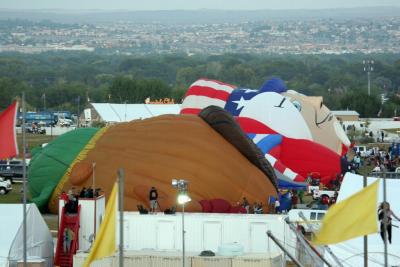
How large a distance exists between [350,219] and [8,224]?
9957 millimetres

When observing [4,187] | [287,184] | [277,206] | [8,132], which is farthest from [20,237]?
[4,187]

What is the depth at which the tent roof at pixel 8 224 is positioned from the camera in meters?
22.2

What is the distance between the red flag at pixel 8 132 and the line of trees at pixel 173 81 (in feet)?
240

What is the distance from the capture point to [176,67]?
18812 centimetres

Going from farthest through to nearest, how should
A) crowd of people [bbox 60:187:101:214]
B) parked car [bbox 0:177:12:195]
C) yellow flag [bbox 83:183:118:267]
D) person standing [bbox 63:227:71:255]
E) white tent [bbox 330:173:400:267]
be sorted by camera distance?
parked car [bbox 0:177:12:195] < crowd of people [bbox 60:187:101:214] < person standing [bbox 63:227:71:255] < white tent [bbox 330:173:400:267] < yellow flag [bbox 83:183:118:267]

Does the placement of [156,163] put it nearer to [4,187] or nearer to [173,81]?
[4,187]

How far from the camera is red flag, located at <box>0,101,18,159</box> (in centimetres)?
1734

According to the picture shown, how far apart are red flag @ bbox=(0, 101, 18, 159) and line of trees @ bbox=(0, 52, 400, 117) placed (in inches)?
2876

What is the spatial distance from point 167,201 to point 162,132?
2371 mm

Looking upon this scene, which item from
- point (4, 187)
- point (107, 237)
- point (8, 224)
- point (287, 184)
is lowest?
point (107, 237)

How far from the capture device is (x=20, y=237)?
2234 cm

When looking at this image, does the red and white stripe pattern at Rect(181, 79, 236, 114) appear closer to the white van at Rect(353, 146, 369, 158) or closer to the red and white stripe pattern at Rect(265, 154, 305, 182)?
the white van at Rect(353, 146, 369, 158)

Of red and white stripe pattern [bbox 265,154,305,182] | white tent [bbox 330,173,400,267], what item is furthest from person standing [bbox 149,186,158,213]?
red and white stripe pattern [bbox 265,154,305,182]

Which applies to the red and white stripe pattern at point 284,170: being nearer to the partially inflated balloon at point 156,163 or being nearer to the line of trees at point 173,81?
the partially inflated balloon at point 156,163
